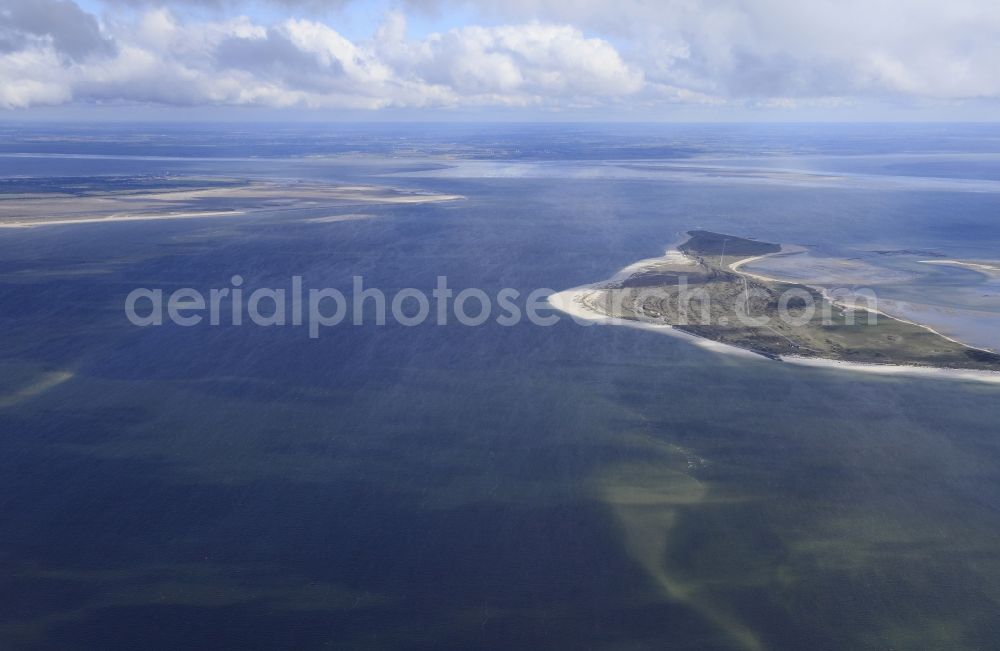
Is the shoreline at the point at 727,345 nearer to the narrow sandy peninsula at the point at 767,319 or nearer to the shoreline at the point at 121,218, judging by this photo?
the narrow sandy peninsula at the point at 767,319

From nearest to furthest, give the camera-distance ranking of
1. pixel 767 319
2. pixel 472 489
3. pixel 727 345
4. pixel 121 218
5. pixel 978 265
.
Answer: pixel 472 489 → pixel 727 345 → pixel 767 319 → pixel 978 265 → pixel 121 218

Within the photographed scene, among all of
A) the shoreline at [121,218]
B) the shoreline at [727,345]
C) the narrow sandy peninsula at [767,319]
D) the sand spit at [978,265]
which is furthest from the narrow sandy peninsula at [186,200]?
the sand spit at [978,265]

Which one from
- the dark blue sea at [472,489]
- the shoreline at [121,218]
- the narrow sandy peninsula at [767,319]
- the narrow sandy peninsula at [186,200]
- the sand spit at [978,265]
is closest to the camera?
the dark blue sea at [472,489]

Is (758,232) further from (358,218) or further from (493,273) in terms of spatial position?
(358,218)

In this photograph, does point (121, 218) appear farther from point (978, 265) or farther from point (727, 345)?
point (978, 265)

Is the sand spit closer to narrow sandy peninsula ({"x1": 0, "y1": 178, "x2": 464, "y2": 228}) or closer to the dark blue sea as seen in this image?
the dark blue sea

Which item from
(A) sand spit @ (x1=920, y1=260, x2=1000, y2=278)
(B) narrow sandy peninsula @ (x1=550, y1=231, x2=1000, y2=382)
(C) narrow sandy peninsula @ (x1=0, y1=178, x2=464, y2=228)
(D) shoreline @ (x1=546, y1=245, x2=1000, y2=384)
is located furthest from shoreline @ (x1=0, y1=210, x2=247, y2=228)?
(A) sand spit @ (x1=920, y1=260, x2=1000, y2=278)

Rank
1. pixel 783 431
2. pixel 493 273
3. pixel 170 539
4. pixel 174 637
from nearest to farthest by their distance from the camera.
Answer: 1. pixel 174 637
2. pixel 170 539
3. pixel 783 431
4. pixel 493 273

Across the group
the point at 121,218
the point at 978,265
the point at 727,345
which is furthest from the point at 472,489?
the point at 121,218

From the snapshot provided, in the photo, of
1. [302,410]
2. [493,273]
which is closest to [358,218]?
[493,273]
